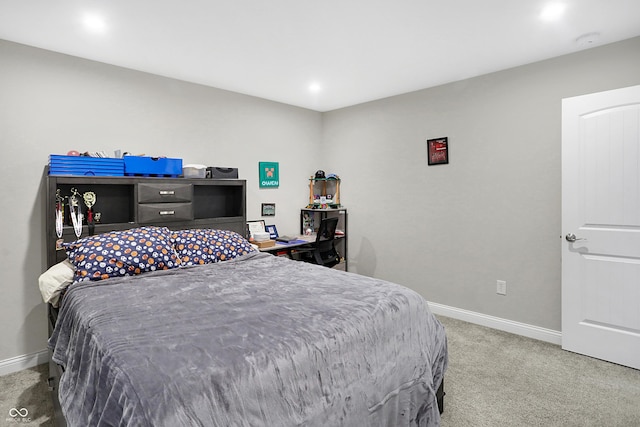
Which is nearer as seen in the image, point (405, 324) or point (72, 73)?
point (405, 324)

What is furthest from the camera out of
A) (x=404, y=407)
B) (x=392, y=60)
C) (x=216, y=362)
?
(x=392, y=60)

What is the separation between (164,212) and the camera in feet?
9.72

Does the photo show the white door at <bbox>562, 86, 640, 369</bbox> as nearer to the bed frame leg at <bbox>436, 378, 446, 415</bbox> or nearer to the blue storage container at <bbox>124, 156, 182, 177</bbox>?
the bed frame leg at <bbox>436, 378, 446, 415</bbox>

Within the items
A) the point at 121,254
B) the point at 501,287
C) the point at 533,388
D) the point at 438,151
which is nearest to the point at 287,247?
the point at 121,254

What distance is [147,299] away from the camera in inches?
72.4

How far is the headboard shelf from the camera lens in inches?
98.0

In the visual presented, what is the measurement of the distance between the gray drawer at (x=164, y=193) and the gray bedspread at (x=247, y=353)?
0.89m

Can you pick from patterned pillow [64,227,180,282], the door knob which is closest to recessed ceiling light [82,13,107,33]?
patterned pillow [64,227,180,282]

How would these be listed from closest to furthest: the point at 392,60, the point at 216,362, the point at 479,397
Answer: the point at 216,362, the point at 479,397, the point at 392,60

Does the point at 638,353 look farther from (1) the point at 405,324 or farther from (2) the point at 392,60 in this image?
(2) the point at 392,60

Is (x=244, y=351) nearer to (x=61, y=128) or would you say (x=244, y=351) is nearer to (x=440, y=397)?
(x=440, y=397)

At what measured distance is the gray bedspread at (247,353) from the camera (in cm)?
111

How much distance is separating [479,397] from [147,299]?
7.06 feet

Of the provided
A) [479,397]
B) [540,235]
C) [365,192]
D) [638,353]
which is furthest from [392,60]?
[638,353]
